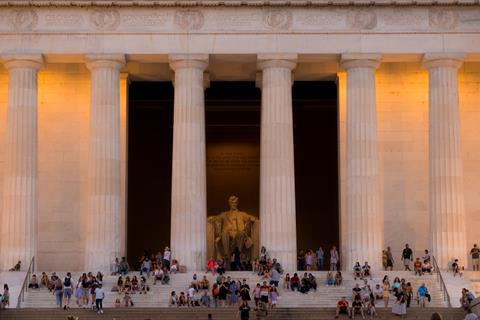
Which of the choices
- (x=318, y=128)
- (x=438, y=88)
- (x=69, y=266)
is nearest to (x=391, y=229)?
(x=438, y=88)

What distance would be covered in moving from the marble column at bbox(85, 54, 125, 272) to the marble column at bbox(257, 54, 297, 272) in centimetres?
814

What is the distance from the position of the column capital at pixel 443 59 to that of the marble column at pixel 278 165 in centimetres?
752

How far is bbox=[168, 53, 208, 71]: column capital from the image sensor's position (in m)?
62.4

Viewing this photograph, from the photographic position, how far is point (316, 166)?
7894cm

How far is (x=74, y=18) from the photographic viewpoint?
6256cm

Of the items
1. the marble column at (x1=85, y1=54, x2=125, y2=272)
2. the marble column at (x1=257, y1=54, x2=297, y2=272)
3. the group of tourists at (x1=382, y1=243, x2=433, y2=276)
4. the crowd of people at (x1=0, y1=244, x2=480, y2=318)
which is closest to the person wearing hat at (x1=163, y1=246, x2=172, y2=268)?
the crowd of people at (x1=0, y1=244, x2=480, y2=318)

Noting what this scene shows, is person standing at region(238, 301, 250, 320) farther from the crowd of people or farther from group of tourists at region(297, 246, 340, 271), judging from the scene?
group of tourists at region(297, 246, 340, 271)

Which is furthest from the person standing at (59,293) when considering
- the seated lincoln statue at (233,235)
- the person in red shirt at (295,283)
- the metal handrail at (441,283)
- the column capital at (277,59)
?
the metal handrail at (441,283)

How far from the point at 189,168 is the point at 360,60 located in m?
11.3

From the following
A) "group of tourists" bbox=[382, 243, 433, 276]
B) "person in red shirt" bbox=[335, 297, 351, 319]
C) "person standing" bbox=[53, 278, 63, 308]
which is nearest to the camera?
"person in red shirt" bbox=[335, 297, 351, 319]

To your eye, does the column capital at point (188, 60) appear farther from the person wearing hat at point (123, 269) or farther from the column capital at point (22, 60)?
the person wearing hat at point (123, 269)

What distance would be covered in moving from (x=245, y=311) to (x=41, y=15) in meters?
22.6

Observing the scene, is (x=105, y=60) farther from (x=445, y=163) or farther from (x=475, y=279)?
(x=475, y=279)

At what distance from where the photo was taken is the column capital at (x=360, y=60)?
62.4 m
